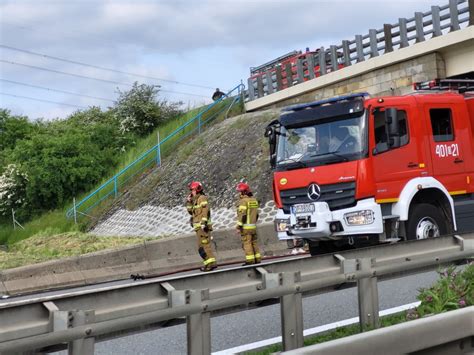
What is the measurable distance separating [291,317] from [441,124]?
809cm

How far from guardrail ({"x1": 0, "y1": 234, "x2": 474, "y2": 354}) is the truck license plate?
5281 mm

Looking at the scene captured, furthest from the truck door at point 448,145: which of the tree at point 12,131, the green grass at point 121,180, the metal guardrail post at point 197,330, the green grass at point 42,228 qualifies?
the tree at point 12,131

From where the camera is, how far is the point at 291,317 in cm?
536

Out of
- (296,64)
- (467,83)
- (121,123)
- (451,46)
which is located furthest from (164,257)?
(121,123)

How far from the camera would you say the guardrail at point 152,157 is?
92.6ft

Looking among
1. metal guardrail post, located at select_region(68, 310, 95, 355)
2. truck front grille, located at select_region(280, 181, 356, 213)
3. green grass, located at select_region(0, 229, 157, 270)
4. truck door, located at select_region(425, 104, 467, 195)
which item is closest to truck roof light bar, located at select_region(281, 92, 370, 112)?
truck door, located at select_region(425, 104, 467, 195)

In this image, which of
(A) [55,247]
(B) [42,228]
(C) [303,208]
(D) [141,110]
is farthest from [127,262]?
(D) [141,110]

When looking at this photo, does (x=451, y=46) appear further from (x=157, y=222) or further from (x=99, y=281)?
(x=99, y=281)

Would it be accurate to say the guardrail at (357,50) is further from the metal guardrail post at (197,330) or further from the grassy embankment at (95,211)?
the metal guardrail post at (197,330)

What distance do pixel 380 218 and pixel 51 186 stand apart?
2077 centimetres

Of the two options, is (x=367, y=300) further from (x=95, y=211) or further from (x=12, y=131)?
(x=12, y=131)

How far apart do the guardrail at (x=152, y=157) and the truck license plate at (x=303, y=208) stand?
1644 centimetres

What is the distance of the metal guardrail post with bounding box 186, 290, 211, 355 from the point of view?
15.4 feet

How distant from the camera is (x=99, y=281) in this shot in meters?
15.8
